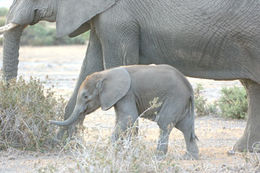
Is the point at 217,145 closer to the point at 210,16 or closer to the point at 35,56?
the point at 210,16

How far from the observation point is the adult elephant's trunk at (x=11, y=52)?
639 cm

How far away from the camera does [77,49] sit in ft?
82.4

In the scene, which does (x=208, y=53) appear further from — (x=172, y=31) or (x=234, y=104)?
(x=234, y=104)

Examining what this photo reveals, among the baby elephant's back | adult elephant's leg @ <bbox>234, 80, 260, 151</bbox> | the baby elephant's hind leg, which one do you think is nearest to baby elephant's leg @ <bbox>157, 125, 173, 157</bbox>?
the baby elephant's hind leg

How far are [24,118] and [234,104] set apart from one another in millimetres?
4228

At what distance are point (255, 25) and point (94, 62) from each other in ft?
6.14

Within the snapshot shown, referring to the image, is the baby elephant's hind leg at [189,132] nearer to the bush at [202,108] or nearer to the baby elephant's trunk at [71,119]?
the baby elephant's trunk at [71,119]

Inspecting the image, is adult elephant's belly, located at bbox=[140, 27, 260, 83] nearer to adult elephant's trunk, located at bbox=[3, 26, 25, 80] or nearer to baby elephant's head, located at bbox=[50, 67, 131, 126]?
baby elephant's head, located at bbox=[50, 67, 131, 126]

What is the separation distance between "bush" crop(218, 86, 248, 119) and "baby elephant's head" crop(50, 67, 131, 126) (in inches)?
150

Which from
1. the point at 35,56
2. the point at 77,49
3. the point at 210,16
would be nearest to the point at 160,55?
the point at 210,16

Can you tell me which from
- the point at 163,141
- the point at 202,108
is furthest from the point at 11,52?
the point at 202,108

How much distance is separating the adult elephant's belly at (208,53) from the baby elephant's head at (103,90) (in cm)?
71

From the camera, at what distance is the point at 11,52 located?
643cm

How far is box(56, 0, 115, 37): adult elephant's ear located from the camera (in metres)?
6.02
